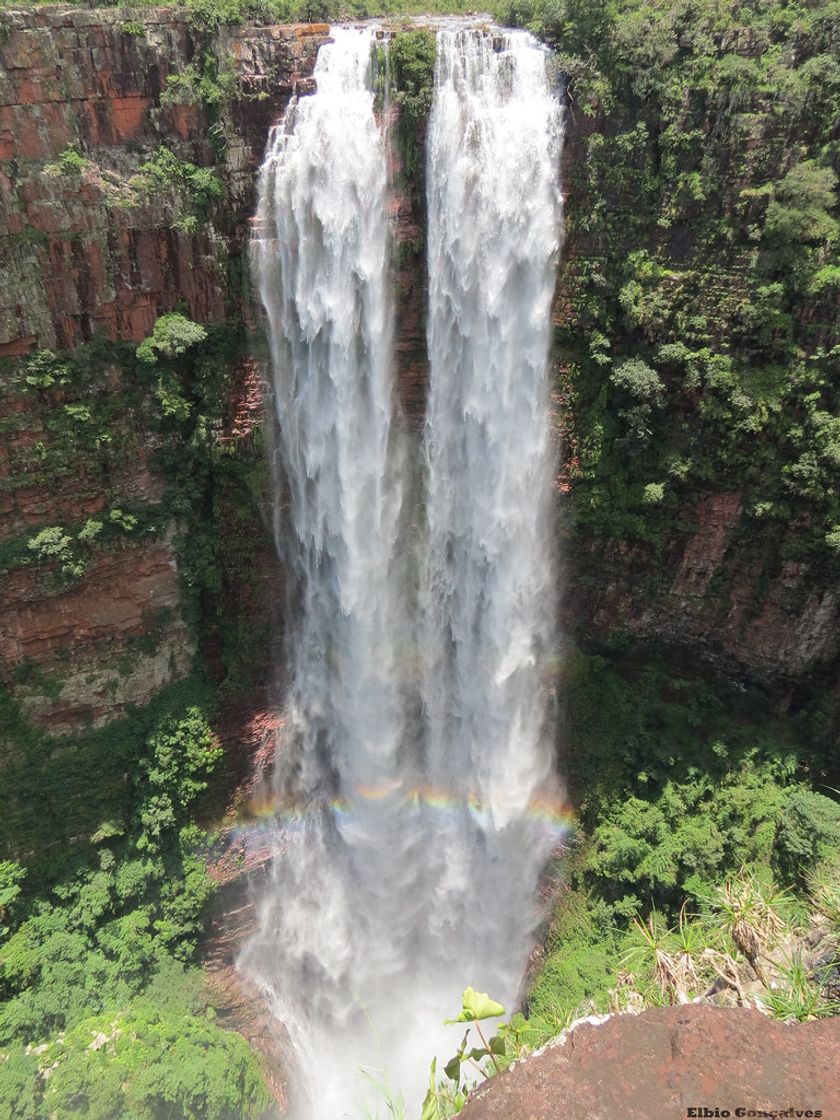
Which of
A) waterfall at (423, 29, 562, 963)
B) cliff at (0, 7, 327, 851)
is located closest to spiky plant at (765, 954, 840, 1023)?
waterfall at (423, 29, 562, 963)

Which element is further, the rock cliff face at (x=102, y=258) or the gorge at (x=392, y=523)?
the gorge at (x=392, y=523)

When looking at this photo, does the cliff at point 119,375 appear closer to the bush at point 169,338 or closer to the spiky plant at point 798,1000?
the bush at point 169,338

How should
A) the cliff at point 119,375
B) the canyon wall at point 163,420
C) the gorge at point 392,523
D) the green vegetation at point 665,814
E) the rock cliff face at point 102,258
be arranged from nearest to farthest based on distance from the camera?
the rock cliff face at point 102,258 < the cliff at point 119,375 < the canyon wall at point 163,420 < the gorge at point 392,523 < the green vegetation at point 665,814

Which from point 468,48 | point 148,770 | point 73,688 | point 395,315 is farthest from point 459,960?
point 468,48

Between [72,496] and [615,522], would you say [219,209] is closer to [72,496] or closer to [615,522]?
[72,496]

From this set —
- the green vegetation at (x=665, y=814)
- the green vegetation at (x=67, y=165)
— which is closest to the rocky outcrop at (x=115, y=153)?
the green vegetation at (x=67, y=165)

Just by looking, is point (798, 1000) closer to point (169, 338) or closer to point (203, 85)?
point (169, 338)
